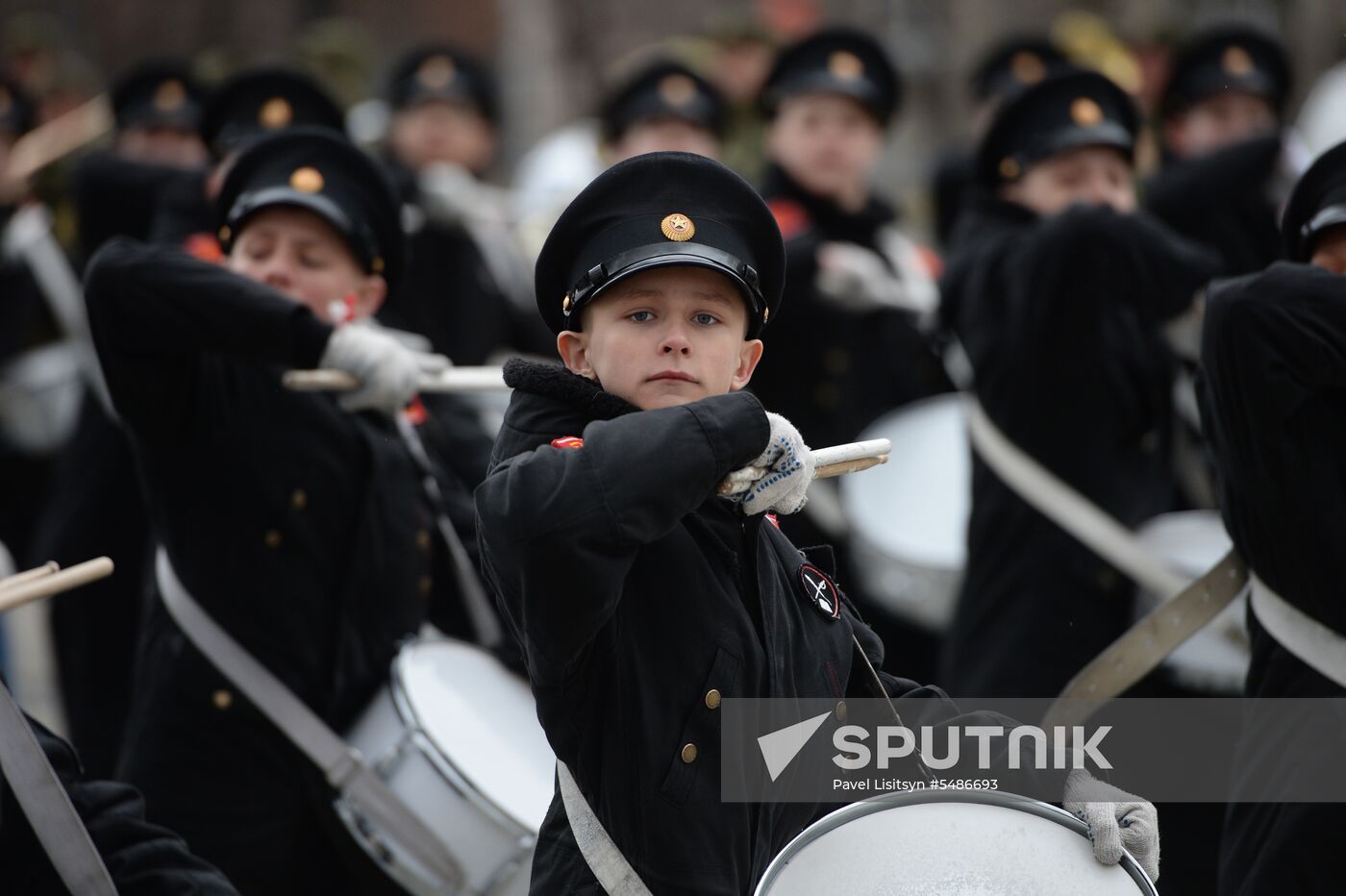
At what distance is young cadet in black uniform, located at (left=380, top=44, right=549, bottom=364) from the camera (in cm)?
721

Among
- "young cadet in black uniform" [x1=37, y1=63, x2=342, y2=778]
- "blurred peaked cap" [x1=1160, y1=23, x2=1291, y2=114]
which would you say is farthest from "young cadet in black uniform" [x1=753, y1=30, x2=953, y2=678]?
"young cadet in black uniform" [x1=37, y1=63, x2=342, y2=778]

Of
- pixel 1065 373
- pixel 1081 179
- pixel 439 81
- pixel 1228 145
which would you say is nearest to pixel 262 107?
pixel 439 81

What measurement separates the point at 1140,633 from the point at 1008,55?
5.47m

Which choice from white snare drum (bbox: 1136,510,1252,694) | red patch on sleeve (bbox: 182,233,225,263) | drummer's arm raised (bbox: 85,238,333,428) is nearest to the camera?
drummer's arm raised (bbox: 85,238,333,428)

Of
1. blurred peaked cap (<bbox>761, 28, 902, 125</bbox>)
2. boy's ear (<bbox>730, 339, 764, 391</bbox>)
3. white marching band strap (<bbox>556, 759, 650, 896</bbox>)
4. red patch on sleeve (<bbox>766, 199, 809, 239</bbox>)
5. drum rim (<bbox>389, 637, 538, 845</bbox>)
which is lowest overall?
white marching band strap (<bbox>556, 759, 650, 896</bbox>)

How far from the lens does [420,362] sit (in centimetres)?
403

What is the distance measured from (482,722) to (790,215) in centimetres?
319

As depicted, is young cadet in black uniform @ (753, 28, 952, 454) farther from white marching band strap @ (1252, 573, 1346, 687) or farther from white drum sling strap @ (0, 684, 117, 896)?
white drum sling strap @ (0, 684, 117, 896)

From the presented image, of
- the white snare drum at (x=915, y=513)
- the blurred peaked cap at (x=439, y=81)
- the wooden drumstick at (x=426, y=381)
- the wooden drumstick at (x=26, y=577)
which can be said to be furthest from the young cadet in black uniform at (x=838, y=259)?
the wooden drumstick at (x=26, y=577)

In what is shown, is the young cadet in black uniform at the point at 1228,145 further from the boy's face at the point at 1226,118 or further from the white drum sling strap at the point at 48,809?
the white drum sling strap at the point at 48,809

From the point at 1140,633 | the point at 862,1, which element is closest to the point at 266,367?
the point at 1140,633

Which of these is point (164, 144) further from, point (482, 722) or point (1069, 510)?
point (482, 722)

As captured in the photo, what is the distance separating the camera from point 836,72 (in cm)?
677

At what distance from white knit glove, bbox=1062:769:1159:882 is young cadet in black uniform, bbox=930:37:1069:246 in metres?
5.80
